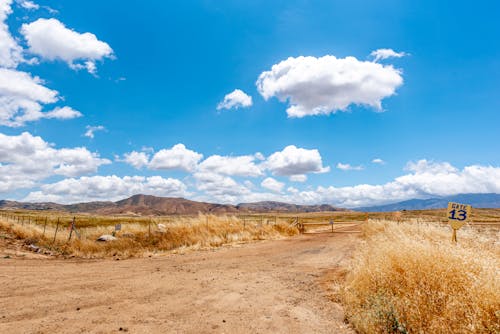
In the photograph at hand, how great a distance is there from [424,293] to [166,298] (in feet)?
19.6

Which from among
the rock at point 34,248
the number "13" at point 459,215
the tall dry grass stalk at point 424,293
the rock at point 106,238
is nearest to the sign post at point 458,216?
the number "13" at point 459,215

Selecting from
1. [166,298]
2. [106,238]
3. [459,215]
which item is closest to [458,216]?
[459,215]

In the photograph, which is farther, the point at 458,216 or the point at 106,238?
the point at 106,238

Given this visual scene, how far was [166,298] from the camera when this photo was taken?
318 inches

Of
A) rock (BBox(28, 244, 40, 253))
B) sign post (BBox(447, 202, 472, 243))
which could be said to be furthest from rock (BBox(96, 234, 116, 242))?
sign post (BBox(447, 202, 472, 243))

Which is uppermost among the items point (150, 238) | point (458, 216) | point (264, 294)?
point (458, 216)

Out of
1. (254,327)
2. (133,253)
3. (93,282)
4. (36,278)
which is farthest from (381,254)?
(133,253)

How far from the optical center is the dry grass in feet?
55.4

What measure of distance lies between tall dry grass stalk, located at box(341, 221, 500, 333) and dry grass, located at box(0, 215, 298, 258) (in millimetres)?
12087

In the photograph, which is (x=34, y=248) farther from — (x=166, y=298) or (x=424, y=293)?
(x=424, y=293)

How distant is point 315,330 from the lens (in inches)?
242

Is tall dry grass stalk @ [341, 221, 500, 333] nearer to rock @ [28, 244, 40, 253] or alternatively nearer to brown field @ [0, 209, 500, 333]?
brown field @ [0, 209, 500, 333]

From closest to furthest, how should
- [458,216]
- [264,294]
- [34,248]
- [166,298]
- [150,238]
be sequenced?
1. [166,298]
2. [264,294]
3. [458,216]
4. [34,248]
5. [150,238]

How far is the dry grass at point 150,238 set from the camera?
664 inches
